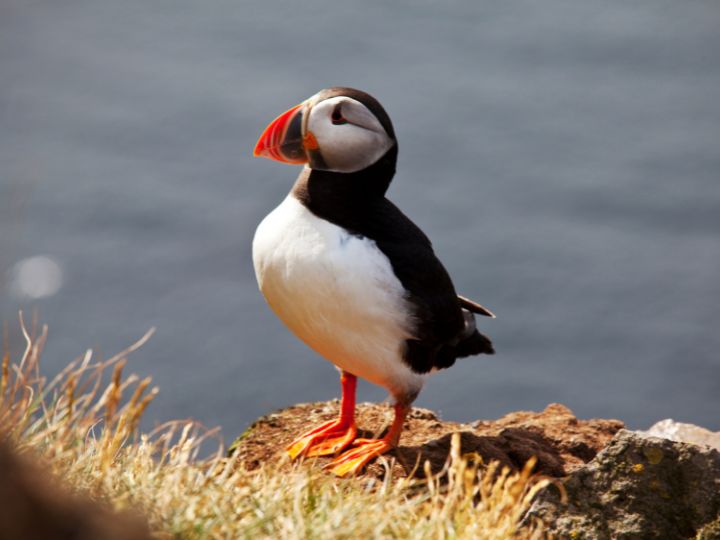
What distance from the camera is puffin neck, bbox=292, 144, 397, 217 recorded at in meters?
4.13

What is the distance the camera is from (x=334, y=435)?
4.62 metres

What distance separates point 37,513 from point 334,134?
2.58 meters

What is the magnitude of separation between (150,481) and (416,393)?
4.77 feet

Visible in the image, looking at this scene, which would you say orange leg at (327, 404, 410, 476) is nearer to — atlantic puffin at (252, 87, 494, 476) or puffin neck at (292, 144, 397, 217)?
atlantic puffin at (252, 87, 494, 476)

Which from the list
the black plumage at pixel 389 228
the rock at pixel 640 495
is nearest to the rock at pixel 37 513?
the rock at pixel 640 495

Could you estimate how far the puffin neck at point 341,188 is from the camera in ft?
13.5

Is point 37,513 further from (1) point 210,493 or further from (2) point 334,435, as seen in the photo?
(2) point 334,435

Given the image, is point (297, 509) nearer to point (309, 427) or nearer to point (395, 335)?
point (395, 335)

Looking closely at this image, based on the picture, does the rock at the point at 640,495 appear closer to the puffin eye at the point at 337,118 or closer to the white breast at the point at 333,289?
the white breast at the point at 333,289

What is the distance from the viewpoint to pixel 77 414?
3295 mm

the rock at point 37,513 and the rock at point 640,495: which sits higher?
the rock at point 640,495

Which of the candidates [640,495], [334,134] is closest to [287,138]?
[334,134]

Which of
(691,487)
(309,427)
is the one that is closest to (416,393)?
(309,427)

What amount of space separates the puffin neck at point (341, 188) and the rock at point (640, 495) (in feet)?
A: 4.02
